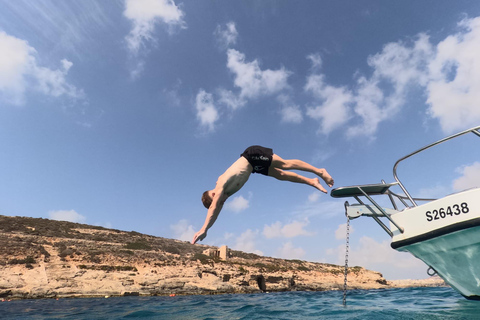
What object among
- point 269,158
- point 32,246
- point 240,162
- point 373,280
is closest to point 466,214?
point 269,158

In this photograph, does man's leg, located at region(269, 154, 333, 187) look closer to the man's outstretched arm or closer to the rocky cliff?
the man's outstretched arm

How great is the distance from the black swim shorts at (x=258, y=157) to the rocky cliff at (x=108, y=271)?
20857 mm

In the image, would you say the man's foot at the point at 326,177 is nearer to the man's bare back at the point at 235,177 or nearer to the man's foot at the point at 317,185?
the man's foot at the point at 317,185

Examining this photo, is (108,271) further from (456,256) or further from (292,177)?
(456,256)

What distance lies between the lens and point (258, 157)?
6641 millimetres

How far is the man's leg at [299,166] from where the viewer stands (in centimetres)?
684

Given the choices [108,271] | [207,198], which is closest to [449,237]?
[207,198]

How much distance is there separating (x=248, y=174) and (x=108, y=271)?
23.1 m

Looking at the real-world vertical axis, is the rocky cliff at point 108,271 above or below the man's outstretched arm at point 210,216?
below

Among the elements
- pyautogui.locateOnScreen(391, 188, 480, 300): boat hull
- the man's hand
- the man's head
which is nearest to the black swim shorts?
the man's head

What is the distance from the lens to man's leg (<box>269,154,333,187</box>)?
6.84 m

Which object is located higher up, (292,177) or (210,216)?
(292,177)

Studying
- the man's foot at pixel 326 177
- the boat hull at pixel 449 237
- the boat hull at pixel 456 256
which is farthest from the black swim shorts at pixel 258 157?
the boat hull at pixel 456 256

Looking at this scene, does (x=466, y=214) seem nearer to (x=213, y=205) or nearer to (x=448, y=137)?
(x=448, y=137)
